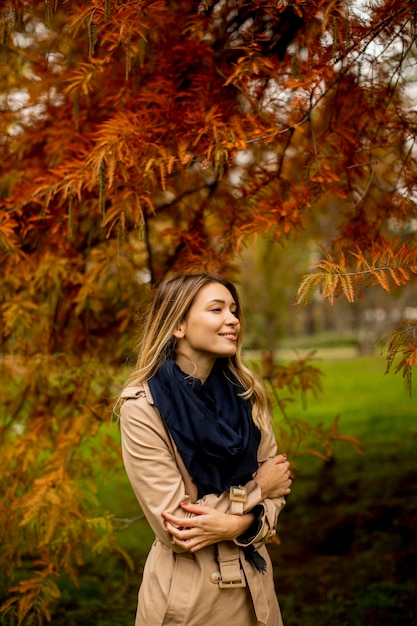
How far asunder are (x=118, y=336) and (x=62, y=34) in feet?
5.63

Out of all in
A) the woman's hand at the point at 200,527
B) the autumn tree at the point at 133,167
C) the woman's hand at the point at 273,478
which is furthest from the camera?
the autumn tree at the point at 133,167

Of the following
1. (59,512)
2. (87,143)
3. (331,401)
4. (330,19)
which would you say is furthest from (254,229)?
(331,401)

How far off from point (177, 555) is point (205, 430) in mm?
409

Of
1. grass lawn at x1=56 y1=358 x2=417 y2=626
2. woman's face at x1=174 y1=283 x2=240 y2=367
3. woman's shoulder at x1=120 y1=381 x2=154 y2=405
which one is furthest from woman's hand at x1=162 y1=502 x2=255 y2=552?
grass lawn at x1=56 y1=358 x2=417 y2=626

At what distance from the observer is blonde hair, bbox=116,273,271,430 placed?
2.13 metres

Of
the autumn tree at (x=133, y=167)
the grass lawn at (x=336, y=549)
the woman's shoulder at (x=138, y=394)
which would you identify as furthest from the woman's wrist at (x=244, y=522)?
the grass lawn at (x=336, y=549)

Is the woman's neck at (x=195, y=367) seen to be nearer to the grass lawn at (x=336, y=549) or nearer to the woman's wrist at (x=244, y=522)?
the woman's wrist at (x=244, y=522)

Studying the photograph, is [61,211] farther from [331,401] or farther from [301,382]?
[331,401]

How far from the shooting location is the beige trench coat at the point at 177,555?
1899 millimetres

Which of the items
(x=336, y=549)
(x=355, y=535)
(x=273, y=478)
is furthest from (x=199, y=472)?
(x=355, y=535)

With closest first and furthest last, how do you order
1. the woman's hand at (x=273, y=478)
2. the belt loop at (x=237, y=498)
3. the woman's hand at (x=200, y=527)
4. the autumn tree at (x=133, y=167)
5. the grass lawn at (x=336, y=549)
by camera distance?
the woman's hand at (x=200, y=527), the belt loop at (x=237, y=498), the woman's hand at (x=273, y=478), the autumn tree at (x=133, y=167), the grass lawn at (x=336, y=549)

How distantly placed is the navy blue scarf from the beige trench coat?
0.13ft

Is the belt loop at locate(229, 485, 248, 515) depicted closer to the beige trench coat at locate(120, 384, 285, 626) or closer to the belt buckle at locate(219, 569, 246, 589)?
the beige trench coat at locate(120, 384, 285, 626)

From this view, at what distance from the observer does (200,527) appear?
6.10ft
